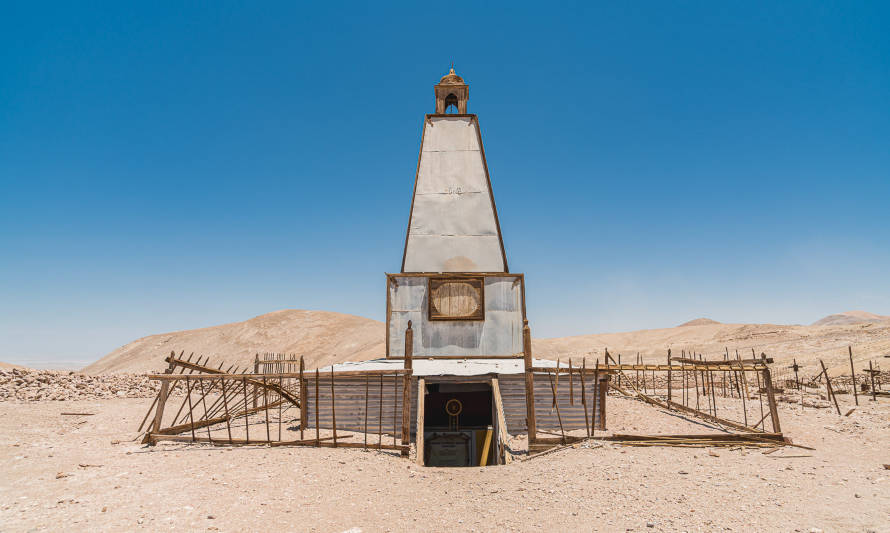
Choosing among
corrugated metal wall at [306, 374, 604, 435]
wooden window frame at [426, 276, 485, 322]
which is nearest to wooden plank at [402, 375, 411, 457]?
corrugated metal wall at [306, 374, 604, 435]

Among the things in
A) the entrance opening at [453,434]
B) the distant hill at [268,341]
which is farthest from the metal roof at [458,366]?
the distant hill at [268,341]

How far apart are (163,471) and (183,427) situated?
4322 millimetres

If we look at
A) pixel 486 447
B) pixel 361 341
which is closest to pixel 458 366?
pixel 486 447

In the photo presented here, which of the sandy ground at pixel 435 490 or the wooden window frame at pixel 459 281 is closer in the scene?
the sandy ground at pixel 435 490

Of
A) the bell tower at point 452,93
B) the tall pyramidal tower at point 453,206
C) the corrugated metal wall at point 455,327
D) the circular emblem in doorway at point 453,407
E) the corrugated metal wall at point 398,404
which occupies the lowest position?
the circular emblem in doorway at point 453,407

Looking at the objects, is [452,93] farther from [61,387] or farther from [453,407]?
[61,387]

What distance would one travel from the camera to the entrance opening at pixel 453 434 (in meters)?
17.6

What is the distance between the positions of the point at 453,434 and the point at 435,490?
8888mm

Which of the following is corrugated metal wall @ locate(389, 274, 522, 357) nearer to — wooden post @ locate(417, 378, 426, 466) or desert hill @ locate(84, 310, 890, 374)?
wooden post @ locate(417, 378, 426, 466)

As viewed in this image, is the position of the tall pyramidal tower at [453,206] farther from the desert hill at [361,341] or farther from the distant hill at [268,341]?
the distant hill at [268,341]

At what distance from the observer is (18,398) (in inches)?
848

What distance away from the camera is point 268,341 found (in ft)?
223

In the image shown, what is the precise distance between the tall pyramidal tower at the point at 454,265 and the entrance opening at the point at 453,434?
1.84 metres

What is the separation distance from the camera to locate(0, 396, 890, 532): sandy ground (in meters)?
7.13
